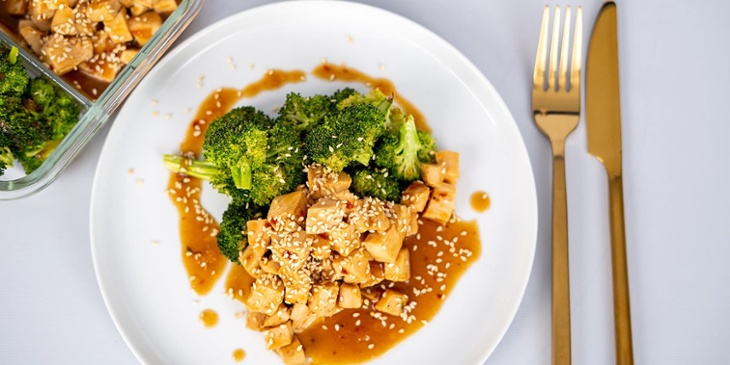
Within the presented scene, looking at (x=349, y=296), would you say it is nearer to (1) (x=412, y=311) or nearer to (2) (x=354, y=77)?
(1) (x=412, y=311)

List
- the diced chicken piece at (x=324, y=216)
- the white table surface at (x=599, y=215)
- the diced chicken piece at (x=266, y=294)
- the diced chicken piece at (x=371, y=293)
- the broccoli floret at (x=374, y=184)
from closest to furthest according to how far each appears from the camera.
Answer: the diced chicken piece at (x=324, y=216)
the diced chicken piece at (x=266, y=294)
the broccoli floret at (x=374, y=184)
the diced chicken piece at (x=371, y=293)
the white table surface at (x=599, y=215)

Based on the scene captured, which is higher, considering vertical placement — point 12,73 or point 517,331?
point 12,73

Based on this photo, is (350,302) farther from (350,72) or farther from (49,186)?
(49,186)

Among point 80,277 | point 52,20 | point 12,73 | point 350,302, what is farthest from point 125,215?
point 350,302

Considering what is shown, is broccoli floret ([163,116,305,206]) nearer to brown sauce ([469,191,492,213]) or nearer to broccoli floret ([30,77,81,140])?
broccoli floret ([30,77,81,140])

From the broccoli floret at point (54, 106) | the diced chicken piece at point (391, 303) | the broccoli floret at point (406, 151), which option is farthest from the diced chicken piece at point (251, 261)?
the broccoli floret at point (54, 106)

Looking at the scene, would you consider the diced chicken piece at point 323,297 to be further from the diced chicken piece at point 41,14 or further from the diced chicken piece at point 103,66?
the diced chicken piece at point 41,14

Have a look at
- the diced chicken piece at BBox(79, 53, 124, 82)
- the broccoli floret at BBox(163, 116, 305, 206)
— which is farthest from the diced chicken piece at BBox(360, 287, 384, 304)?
the diced chicken piece at BBox(79, 53, 124, 82)
